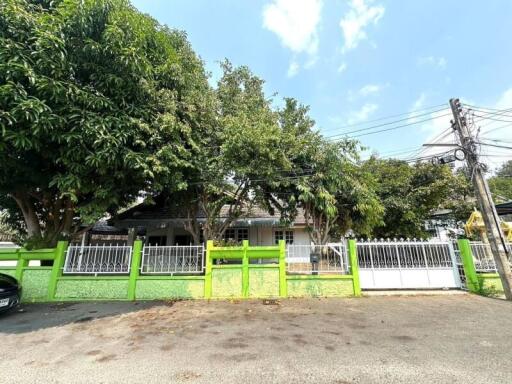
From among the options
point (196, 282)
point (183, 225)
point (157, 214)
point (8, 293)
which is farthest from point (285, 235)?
point (8, 293)

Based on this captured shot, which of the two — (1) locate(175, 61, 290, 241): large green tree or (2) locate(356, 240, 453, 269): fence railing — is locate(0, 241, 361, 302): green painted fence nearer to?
(2) locate(356, 240, 453, 269): fence railing

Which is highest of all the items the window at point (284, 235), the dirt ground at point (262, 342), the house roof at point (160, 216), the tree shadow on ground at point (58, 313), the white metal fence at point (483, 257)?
the house roof at point (160, 216)

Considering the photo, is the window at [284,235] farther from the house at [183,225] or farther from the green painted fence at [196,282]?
the green painted fence at [196,282]

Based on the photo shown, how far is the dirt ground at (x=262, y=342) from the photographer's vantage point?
3.74m

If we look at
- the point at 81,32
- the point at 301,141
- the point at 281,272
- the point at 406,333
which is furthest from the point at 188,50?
the point at 406,333

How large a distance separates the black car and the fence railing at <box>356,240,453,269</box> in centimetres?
1039

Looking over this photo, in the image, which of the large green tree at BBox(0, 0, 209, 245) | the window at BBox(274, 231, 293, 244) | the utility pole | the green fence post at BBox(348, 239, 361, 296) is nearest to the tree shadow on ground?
the large green tree at BBox(0, 0, 209, 245)

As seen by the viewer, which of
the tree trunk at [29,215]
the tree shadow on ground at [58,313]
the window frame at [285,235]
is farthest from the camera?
the window frame at [285,235]

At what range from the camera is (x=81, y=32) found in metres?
6.31

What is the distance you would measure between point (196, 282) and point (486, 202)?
9.72m

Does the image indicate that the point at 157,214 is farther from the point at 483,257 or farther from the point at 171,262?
the point at 483,257

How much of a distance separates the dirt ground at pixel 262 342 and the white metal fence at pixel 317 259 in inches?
50.4

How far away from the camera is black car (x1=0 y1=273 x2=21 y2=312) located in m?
6.86

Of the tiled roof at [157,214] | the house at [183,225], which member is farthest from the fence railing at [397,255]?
the tiled roof at [157,214]
